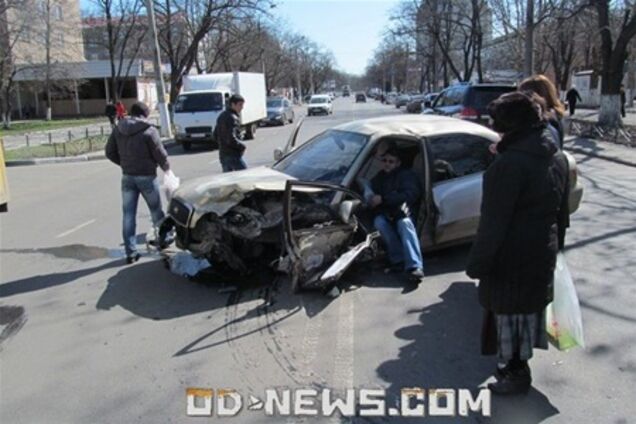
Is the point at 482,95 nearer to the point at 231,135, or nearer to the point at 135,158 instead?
the point at 231,135

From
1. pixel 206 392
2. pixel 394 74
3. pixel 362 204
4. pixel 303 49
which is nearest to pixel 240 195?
pixel 362 204

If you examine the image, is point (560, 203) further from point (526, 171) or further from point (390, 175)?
point (390, 175)

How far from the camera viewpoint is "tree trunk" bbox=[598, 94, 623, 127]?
20111 millimetres

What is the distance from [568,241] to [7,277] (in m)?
6.17

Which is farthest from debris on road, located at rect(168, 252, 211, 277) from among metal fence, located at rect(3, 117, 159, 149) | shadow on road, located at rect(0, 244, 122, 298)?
metal fence, located at rect(3, 117, 159, 149)

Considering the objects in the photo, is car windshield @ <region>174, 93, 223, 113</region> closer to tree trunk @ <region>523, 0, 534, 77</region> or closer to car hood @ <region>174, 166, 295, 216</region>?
tree trunk @ <region>523, 0, 534, 77</region>

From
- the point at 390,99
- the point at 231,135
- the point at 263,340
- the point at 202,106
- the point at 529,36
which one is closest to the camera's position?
the point at 263,340

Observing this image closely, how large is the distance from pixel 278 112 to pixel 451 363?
112ft

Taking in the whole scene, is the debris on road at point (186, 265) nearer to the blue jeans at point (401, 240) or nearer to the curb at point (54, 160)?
the blue jeans at point (401, 240)

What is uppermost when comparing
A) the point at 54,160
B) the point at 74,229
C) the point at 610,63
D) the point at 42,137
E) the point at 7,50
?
the point at 7,50

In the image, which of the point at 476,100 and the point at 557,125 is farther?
the point at 476,100

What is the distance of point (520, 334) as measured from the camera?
140 inches

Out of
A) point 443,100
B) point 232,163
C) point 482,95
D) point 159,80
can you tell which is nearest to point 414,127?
point 232,163

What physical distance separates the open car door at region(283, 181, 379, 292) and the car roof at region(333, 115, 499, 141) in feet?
2.71
